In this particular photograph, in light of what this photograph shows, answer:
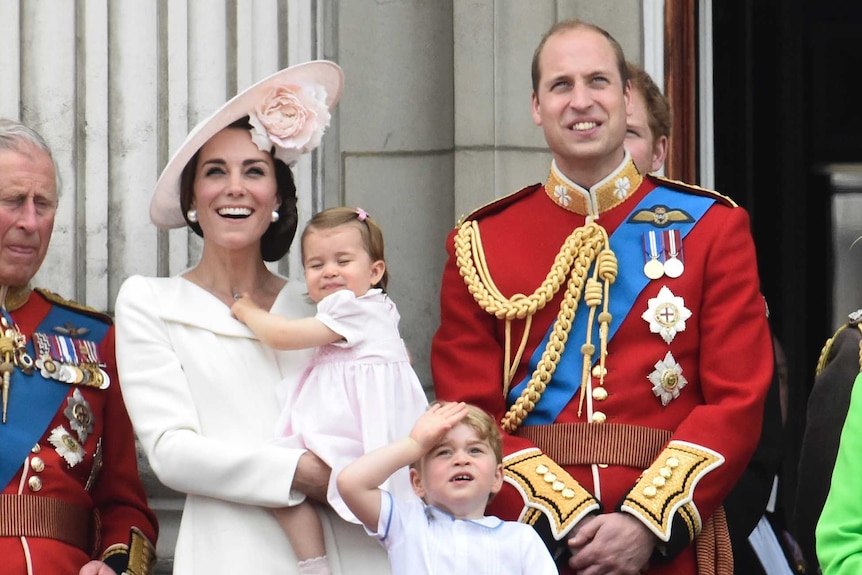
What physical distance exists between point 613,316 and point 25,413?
53.1 inches

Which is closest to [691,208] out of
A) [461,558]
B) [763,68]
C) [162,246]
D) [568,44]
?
[568,44]

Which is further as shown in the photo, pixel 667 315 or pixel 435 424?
pixel 667 315

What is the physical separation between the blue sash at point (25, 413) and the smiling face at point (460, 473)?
952mm

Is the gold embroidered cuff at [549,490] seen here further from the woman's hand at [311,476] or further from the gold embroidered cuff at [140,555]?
the gold embroidered cuff at [140,555]

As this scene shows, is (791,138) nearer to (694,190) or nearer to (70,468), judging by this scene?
(694,190)

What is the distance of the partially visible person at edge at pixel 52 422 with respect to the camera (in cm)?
457

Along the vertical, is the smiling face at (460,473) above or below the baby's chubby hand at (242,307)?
below

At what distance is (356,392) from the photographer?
4.46 m

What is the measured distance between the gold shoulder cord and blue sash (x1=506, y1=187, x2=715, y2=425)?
0.02 m

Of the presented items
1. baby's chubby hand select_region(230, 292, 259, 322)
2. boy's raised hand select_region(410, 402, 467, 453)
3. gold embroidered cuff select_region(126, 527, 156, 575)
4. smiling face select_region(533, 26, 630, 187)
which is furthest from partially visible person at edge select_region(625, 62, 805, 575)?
gold embroidered cuff select_region(126, 527, 156, 575)

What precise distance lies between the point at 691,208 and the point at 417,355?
1.61 metres

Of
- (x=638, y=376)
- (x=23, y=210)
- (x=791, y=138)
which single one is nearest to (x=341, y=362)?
(x=638, y=376)

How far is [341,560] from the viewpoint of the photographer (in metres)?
4.43

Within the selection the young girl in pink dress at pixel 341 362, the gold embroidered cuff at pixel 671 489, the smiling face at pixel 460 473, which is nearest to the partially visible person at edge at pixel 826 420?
the gold embroidered cuff at pixel 671 489
